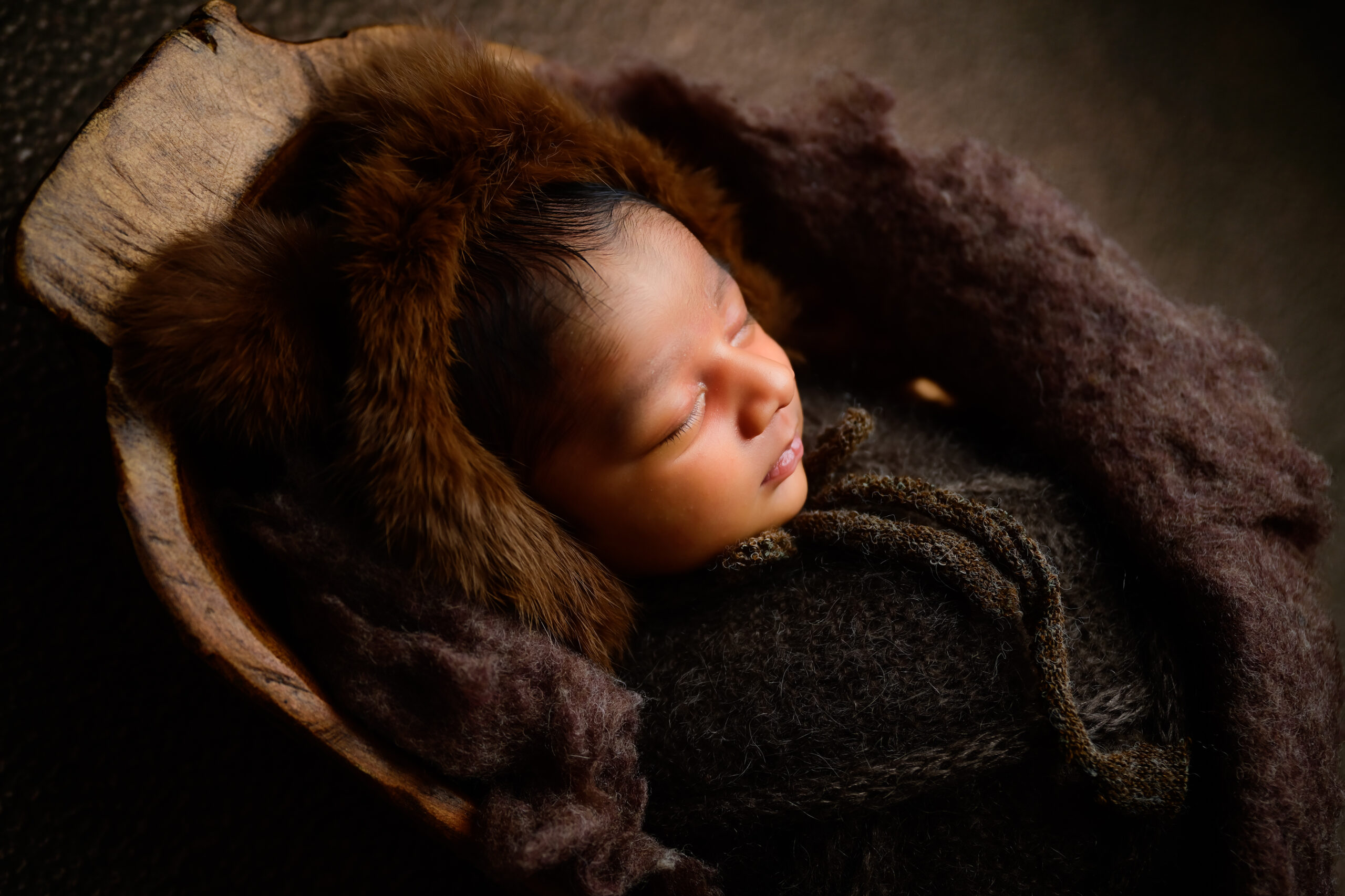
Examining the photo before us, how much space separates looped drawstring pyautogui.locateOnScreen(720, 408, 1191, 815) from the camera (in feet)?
2.12

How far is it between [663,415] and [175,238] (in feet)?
1.35

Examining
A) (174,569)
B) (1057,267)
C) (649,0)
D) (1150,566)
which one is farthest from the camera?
(649,0)

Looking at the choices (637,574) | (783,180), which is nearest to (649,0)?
(783,180)

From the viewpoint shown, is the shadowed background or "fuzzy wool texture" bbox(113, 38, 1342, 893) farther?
the shadowed background

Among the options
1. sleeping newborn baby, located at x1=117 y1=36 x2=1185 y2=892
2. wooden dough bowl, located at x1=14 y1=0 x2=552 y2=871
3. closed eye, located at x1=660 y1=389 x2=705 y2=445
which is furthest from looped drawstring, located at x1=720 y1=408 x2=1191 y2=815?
wooden dough bowl, located at x1=14 y1=0 x2=552 y2=871

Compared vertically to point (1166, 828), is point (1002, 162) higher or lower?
Result: higher

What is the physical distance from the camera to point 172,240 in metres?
0.68

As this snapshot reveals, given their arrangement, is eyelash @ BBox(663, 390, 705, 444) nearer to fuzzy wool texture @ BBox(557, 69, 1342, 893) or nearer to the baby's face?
the baby's face

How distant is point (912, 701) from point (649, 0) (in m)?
0.99

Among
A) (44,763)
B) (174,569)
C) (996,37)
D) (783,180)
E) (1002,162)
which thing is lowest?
(44,763)

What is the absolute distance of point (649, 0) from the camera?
1190 mm

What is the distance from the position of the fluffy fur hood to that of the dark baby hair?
0.02 m

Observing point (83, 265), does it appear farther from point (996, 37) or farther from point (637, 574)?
point (996, 37)

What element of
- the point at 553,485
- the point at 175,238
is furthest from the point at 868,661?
the point at 175,238
